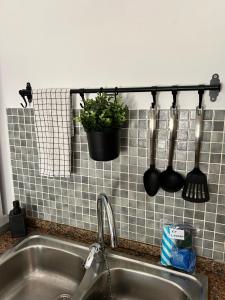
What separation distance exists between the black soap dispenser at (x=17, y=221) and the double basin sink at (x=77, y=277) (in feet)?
0.18

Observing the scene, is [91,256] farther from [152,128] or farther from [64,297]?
[152,128]

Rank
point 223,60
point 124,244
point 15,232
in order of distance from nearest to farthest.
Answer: point 223,60 < point 124,244 < point 15,232

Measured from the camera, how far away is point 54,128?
1.09 meters

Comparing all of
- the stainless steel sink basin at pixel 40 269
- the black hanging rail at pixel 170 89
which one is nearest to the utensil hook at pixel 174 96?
the black hanging rail at pixel 170 89

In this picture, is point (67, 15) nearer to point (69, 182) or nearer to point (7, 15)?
point (7, 15)

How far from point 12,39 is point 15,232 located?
891mm

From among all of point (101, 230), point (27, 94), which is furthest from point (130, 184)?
point (27, 94)

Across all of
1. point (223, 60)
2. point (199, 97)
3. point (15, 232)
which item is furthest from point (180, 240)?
point (15, 232)

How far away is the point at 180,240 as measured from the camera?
0.95 metres

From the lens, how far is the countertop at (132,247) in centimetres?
91

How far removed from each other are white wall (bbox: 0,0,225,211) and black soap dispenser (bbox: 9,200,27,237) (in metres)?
0.49

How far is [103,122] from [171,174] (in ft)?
1.05

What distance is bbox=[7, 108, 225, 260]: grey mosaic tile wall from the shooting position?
2.99 ft

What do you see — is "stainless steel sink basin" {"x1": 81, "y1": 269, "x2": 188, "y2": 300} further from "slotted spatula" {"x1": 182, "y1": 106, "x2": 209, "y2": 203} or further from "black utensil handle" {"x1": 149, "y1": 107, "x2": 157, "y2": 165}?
"black utensil handle" {"x1": 149, "y1": 107, "x2": 157, "y2": 165}
